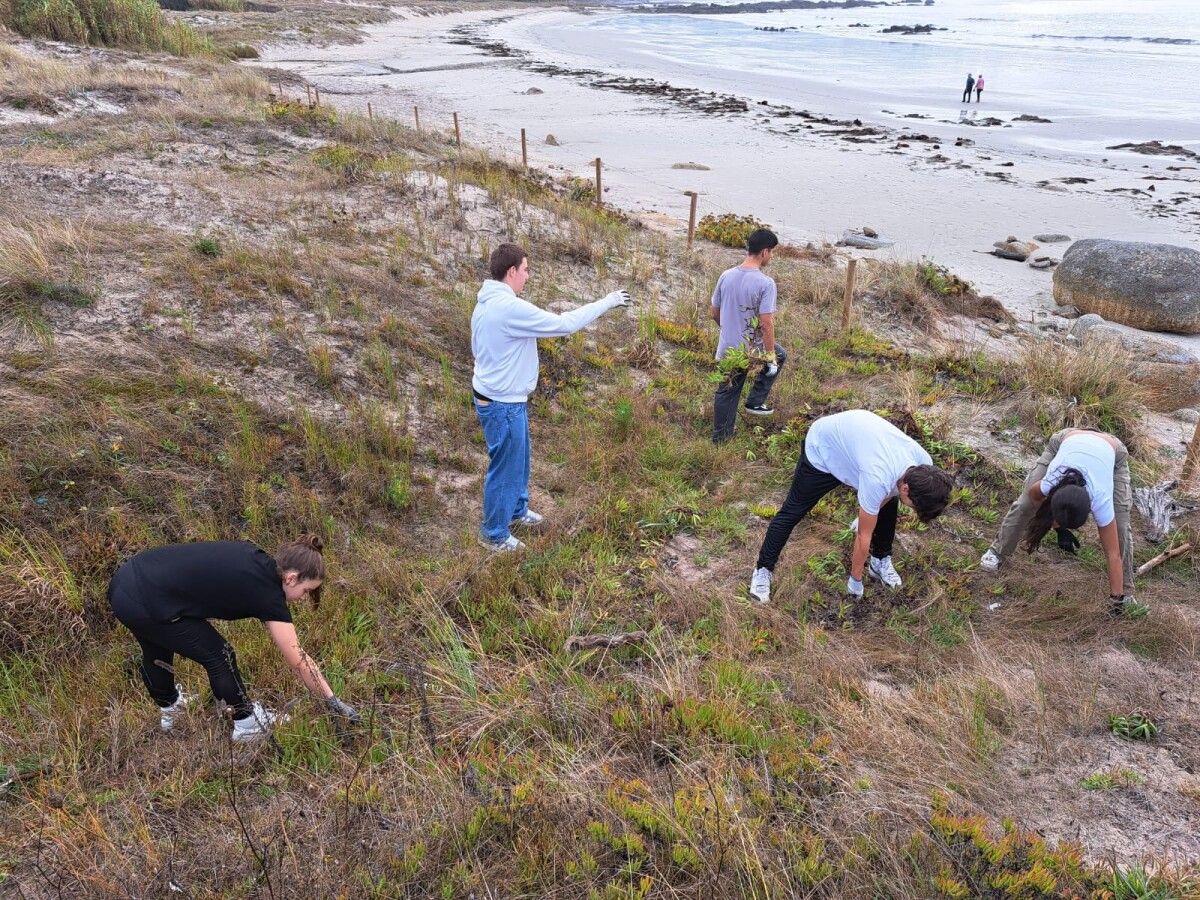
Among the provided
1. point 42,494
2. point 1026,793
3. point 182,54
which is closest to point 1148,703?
point 1026,793

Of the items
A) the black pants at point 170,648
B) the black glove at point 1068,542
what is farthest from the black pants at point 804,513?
the black pants at point 170,648

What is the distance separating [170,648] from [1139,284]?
12920mm

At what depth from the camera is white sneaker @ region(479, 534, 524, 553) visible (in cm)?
484

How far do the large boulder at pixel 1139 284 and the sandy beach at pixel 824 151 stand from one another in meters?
0.43

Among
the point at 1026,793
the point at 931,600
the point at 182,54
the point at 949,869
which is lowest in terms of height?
the point at 931,600

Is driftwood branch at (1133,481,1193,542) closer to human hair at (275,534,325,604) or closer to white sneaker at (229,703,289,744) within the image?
human hair at (275,534,325,604)

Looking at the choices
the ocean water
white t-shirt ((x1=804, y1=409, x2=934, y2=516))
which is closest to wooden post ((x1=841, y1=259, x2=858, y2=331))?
white t-shirt ((x1=804, y1=409, x2=934, y2=516))

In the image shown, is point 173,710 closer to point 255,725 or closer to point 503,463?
point 255,725

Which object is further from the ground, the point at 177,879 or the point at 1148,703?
the point at 177,879

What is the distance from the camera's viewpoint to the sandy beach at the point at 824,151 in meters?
15.8

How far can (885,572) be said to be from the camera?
15.4ft

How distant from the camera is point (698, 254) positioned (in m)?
11.4

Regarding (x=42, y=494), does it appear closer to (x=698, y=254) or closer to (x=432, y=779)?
(x=432, y=779)

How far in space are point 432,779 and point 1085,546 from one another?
462 cm
